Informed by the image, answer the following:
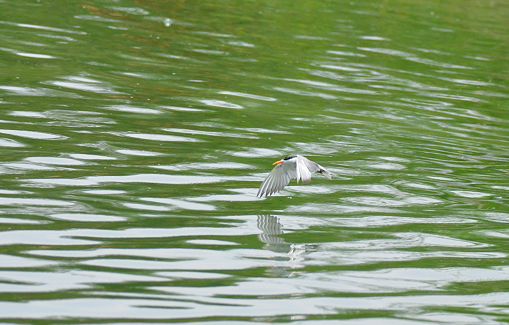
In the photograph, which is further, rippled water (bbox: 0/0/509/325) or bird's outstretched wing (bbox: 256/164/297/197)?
bird's outstretched wing (bbox: 256/164/297/197)

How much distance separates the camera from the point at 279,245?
6102 millimetres

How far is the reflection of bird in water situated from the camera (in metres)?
5.92

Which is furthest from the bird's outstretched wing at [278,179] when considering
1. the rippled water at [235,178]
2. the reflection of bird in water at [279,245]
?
the reflection of bird in water at [279,245]

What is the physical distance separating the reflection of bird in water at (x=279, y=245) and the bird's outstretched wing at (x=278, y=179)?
523mm

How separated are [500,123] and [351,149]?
3444mm

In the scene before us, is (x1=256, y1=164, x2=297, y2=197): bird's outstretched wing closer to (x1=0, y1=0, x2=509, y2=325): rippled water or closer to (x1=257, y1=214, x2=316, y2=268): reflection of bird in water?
(x1=0, y1=0, x2=509, y2=325): rippled water

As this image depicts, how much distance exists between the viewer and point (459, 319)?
505cm

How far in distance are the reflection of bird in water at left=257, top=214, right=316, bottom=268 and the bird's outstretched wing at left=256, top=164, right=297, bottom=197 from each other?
1.72ft

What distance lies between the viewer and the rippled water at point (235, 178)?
5129 millimetres

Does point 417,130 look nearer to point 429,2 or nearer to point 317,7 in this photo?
point 317,7

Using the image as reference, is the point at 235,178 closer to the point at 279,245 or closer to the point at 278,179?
the point at 278,179

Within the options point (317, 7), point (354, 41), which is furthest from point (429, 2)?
point (354, 41)

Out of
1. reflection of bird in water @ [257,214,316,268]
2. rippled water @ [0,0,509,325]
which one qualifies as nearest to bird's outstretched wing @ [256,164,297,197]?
rippled water @ [0,0,509,325]

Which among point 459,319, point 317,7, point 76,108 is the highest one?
point 317,7
